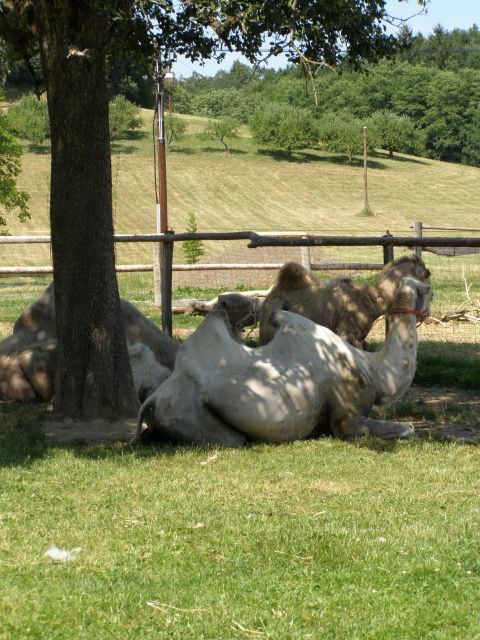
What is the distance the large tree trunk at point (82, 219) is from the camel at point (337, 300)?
62.3 inches

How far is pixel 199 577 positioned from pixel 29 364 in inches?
209

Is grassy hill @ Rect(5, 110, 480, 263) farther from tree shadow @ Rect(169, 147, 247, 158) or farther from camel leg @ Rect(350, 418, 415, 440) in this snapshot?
camel leg @ Rect(350, 418, 415, 440)

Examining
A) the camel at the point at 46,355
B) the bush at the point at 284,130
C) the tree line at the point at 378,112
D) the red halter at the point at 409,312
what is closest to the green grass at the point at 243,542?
the red halter at the point at 409,312

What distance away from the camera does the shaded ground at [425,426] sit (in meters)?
7.69

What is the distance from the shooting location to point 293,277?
9.54 meters

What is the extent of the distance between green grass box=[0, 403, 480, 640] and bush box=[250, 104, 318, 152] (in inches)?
3085

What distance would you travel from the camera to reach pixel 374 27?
10211mm

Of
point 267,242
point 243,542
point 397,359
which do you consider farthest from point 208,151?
point 243,542

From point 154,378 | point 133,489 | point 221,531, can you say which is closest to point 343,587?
point 221,531

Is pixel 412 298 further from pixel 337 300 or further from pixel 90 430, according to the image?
pixel 90 430

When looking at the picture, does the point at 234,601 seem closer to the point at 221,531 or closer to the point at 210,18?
the point at 221,531

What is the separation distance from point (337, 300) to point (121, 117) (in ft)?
243

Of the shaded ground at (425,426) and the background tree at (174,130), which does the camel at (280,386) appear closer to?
the shaded ground at (425,426)

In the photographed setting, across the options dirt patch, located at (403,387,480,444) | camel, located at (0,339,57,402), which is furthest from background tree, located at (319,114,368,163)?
camel, located at (0,339,57,402)
